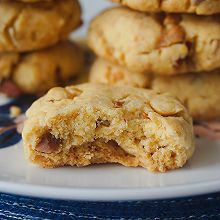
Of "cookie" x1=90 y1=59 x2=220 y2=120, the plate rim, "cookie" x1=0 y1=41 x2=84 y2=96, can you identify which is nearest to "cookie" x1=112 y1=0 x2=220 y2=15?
"cookie" x1=90 y1=59 x2=220 y2=120

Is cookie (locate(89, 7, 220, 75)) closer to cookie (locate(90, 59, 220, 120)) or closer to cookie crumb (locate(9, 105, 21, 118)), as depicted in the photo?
cookie (locate(90, 59, 220, 120))

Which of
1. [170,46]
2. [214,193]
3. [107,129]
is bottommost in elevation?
[214,193]

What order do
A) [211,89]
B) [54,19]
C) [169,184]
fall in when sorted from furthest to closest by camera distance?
[54,19]
[211,89]
[169,184]

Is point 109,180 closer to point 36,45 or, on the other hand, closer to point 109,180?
point 109,180

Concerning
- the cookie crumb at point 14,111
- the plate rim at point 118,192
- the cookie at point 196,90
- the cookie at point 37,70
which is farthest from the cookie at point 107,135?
the cookie at point 37,70

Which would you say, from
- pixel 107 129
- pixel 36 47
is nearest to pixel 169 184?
pixel 107 129

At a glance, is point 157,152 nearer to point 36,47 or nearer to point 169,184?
point 169,184

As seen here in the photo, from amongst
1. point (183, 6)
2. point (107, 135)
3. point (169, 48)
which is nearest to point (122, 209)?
point (107, 135)
